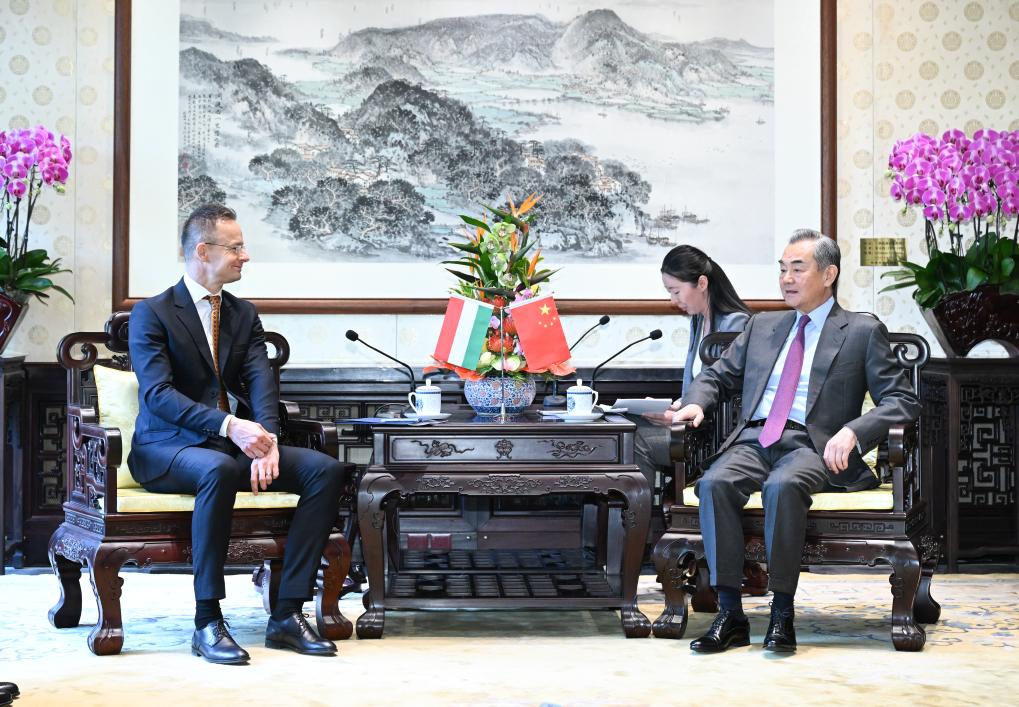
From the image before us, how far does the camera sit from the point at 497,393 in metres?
4.18

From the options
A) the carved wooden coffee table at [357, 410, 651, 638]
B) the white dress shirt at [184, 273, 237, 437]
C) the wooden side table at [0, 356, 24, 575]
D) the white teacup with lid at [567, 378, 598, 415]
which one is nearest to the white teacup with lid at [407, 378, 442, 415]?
the carved wooden coffee table at [357, 410, 651, 638]

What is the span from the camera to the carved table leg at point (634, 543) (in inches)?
155

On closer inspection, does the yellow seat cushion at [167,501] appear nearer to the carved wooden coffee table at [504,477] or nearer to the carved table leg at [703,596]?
the carved wooden coffee table at [504,477]

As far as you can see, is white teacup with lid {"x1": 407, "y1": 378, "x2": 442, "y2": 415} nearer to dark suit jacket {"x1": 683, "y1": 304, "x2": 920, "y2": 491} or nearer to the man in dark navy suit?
the man in dark navy suit

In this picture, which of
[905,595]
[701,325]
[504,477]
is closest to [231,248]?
[504,477]

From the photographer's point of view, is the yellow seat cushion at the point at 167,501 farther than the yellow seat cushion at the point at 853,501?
No

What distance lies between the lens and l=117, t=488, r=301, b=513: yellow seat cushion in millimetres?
3760

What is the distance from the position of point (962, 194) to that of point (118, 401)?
3554 millimetres

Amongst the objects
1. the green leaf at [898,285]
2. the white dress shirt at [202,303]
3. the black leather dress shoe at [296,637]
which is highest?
the green leaf at [898,285]

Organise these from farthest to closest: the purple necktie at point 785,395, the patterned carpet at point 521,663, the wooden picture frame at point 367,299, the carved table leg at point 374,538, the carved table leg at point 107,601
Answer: the wooden picture frame at point 367,299, the purple necktie at point 785,395, the carved table leg at point 374,538, the carved table leg at point 107,601, the patterned carpet at point 521,663

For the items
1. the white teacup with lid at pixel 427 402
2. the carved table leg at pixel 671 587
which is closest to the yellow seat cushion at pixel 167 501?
the white teacup with lid at pixel 427 402

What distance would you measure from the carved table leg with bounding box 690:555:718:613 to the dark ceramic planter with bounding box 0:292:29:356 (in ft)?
9.84

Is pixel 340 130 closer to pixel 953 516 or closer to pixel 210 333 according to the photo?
pixel 210 333

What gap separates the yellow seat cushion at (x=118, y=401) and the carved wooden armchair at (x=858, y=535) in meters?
1.82
